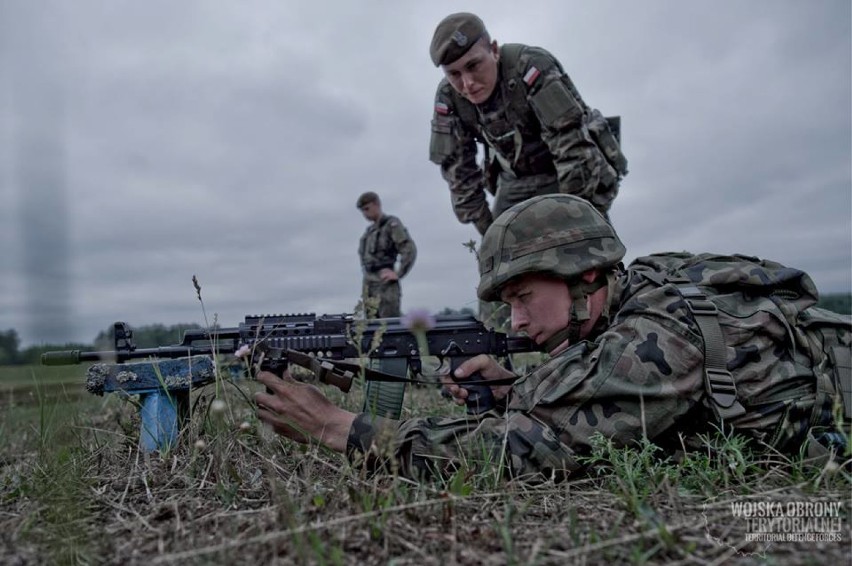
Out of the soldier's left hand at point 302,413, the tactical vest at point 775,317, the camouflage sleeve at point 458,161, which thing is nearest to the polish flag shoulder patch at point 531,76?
the camouflage sleeve at point 458,161

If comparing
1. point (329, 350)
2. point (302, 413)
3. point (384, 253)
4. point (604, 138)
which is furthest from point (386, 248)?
point (302, 413)

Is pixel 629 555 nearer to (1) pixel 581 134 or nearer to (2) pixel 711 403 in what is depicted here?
(2) pixel 711 403

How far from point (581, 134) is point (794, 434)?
8.52 ft

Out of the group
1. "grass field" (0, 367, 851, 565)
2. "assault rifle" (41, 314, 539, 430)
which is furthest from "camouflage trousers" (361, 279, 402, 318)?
"grass field" (0, 367, 851, 565)

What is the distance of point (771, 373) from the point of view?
2291 millimetres

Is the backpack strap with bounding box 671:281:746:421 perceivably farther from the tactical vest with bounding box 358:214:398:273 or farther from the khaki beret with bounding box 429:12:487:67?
the tactical vest with bounding box 358:214:398:273

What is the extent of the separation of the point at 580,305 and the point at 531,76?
229 cm

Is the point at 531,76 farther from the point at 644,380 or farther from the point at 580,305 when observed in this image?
the point at 644,380

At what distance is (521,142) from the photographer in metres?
4.62

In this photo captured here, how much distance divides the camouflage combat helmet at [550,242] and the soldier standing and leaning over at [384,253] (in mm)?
8931

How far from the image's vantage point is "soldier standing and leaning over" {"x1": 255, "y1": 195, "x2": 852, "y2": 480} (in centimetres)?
212

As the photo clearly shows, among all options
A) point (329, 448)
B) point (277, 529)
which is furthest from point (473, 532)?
point (329, 448)

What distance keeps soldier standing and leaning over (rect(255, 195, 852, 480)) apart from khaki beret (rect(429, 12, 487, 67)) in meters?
2.17

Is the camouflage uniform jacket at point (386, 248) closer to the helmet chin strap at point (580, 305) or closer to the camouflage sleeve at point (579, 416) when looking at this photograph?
the helmet chin strap at point (580, 305)
